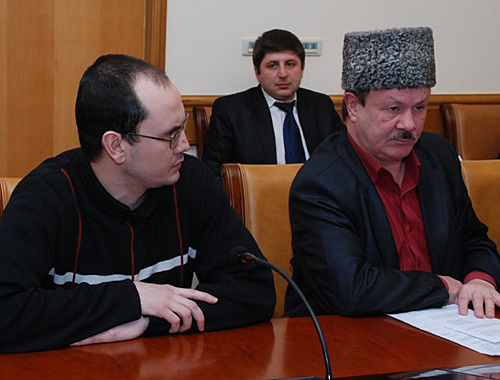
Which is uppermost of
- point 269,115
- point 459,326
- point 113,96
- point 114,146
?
point 113,96

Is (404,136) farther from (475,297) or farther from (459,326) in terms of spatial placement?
(459,326)

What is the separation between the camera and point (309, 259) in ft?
6.50

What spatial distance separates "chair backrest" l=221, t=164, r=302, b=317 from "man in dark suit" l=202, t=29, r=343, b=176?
180 centimetres

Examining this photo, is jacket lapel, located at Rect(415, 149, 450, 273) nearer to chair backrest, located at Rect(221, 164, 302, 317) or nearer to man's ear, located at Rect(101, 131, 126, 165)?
chair backrest, located at Rect(221, 164, 302, 317)

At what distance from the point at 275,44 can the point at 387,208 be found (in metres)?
2.25

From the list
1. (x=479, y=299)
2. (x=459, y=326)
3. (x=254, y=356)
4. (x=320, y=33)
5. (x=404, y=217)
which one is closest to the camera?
(x=254, y=356)

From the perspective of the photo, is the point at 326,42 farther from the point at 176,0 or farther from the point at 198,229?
the point at 198,229

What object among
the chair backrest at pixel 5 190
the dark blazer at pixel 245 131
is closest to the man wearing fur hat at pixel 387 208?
the chair backrest at pixel 5 190

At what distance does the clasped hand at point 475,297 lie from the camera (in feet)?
5.99

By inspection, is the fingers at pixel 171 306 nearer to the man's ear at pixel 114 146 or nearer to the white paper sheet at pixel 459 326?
the man's ear at pixel 114 146

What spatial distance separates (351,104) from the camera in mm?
2137

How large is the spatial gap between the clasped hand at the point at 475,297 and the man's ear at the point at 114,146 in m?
0.85

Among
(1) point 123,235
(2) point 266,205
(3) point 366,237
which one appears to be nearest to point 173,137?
(1) point 123,235

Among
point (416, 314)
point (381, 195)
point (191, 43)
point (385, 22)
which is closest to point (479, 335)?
point (416, 314)
